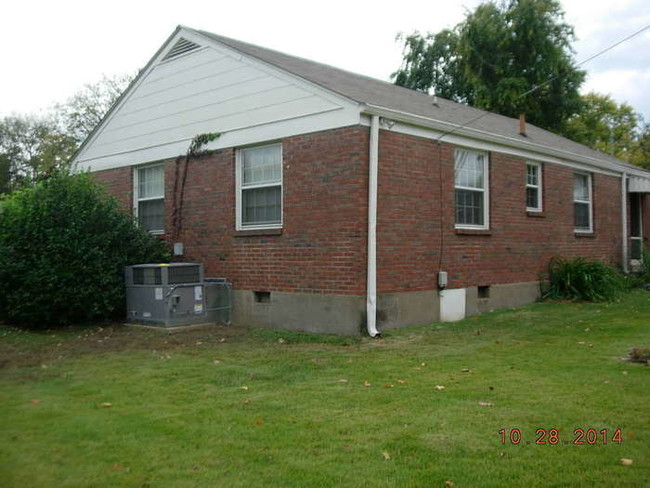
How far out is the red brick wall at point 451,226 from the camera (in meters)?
10.3

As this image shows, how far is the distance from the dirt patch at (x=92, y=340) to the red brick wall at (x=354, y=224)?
1494mm

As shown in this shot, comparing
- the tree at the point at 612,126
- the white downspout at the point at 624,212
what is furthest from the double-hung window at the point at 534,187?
the tree at the point at 612,126

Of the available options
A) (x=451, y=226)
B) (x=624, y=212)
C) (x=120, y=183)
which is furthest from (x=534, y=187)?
(x=120, y=183)

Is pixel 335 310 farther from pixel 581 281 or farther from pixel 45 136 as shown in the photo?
pixel 45 136

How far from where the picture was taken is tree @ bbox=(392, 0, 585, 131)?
99.8ft

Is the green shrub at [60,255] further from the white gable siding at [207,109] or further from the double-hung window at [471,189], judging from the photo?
the double-hung window at [471,189]

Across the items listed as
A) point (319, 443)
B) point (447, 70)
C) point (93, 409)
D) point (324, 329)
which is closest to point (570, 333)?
point (324, 329)

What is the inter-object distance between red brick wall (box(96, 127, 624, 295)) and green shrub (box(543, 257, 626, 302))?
55cm

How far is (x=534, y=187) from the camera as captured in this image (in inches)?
560

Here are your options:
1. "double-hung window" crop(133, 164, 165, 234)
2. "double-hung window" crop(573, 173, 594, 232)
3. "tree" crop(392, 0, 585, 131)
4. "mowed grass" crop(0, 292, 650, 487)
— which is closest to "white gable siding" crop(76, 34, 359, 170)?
"double-hung window" crop(133, 164, 165, 234)

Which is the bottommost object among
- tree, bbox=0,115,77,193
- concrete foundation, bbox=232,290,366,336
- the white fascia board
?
concrete foundation, bbox=232,290,366,336

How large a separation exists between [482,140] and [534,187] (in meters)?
2.58

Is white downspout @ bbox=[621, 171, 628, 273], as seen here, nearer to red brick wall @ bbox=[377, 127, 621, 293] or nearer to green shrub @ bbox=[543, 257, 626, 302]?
red brick wall @ bbox=[377, 127, 621, 293]

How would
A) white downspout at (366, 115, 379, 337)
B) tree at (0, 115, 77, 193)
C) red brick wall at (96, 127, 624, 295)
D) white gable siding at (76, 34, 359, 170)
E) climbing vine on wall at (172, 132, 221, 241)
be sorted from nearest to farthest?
white downspout at (366, 115, 379, 337) < red brick wall at (96, 127, 624, 295) < white gable siding at (76, 34, 359, 170) < climbing vine on wall at (172, 132, 221, 241) < tree at (0, 115, 77, 193)
